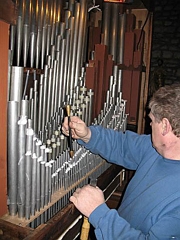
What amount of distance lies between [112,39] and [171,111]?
145cm

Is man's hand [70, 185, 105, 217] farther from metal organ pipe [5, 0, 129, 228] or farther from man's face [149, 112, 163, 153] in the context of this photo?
man's face [149, 112, 163, 153]

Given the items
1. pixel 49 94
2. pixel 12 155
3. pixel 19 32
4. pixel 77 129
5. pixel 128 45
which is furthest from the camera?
pixel 128 45

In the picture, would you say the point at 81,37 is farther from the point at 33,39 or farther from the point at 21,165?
the point at 21,165

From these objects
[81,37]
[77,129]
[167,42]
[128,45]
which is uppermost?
[167,42]

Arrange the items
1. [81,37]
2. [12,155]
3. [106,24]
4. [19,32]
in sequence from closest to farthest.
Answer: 1. [12,155]
2. [19,32]
3. [81,37]
4. [106,24]

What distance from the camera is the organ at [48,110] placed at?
127 cm

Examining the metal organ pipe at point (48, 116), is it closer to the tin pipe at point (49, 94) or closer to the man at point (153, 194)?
the tin pipe at point (49, 94)

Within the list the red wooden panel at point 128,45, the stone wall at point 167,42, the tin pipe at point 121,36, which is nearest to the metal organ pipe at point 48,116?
the tin pipe at point 121,36

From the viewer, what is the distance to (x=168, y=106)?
50.4 inches

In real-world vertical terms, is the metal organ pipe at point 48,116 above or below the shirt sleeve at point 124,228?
above

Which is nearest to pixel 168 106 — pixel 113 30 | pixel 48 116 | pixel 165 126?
pixel 165 126

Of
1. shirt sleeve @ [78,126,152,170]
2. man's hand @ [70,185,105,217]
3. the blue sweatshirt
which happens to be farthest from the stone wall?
man's hand @ [70,185,105,217]

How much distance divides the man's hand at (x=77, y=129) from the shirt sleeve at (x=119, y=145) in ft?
0.15

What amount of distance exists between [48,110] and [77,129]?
23 cm
